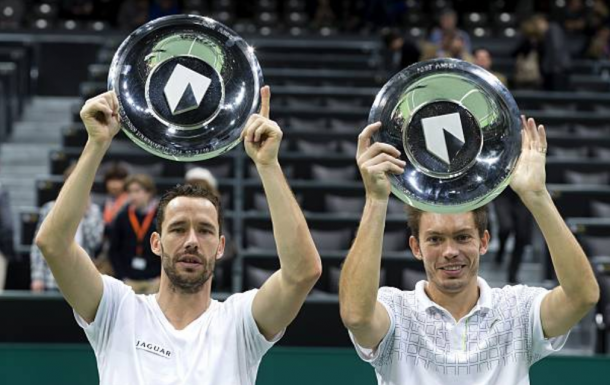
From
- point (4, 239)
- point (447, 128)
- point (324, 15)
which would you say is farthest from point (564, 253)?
point (324, 15)

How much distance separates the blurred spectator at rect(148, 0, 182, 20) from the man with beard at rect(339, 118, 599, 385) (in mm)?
11516

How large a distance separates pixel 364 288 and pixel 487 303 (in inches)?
19.7

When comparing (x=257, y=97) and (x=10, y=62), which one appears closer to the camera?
(x=257, y=97)

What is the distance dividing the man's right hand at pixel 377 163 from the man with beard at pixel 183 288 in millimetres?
255

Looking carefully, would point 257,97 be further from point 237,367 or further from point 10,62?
point 10,62

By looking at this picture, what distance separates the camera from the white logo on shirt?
13.4ft

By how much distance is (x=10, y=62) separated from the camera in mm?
14211

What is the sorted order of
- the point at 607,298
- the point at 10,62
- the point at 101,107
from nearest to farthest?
the point at 101,107 → the point at 607,298 → the point at 10,62

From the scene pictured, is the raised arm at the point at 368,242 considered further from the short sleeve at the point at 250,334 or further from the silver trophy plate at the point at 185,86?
the silver trophy plate at the point at 185,86

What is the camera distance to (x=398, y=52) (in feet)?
50.1

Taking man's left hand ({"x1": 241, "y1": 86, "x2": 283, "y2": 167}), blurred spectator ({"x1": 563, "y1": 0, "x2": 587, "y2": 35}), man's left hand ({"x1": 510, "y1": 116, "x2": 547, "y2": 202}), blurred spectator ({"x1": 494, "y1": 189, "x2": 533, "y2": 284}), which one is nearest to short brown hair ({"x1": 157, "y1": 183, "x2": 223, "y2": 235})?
man's left hand ({"x1": 241, "y1": 86, "x2": 283, "y2": 167})

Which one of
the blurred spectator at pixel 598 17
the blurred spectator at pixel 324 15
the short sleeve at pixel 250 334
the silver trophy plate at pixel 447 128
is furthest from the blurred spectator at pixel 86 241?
the blurred spectator at pixel 598 17

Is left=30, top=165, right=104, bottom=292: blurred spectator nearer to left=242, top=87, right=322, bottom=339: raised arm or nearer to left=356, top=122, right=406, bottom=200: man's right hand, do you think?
left=242, top=87, right=322, bottom=339: raised arm

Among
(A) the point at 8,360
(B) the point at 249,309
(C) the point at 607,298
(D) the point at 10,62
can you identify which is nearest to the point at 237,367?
(B) the point at 249,309
